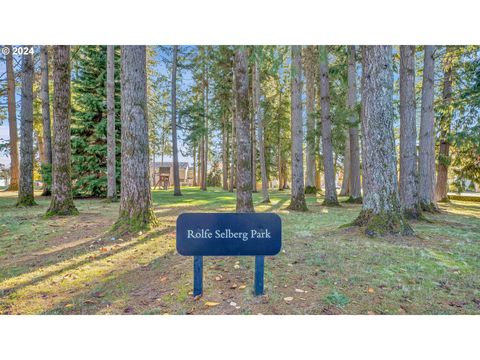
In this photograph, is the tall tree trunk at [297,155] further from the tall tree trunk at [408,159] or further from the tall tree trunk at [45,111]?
the tall tree trunk at [45,111]

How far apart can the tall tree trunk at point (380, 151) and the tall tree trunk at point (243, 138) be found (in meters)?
2.17

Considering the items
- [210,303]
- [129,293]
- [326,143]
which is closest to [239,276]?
[210,303]

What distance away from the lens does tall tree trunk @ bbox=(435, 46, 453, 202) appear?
898 cm

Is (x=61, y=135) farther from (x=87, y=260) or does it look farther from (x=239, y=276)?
(x=239, y=276)

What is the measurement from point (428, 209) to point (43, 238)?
829 cm

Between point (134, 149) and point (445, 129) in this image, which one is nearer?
point (134, 149)

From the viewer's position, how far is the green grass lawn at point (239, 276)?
7.55 feet

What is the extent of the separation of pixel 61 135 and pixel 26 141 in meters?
2.12

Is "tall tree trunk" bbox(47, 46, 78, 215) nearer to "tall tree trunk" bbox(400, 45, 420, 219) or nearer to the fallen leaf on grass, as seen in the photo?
the fallen leaf on grass

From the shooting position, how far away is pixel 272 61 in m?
5.72

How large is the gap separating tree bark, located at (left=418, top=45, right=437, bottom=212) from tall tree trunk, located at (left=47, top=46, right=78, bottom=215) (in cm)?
823

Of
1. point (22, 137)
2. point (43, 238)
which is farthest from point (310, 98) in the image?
point (43, 238)

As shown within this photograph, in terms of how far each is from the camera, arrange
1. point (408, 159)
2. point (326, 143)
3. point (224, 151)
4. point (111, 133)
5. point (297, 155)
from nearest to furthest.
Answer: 1. point (408, 159)
2. point (297, 155)
3. point (111, 133)
4. point (326, 143)
5. point (224, 151)

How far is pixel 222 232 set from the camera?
2252 mm
